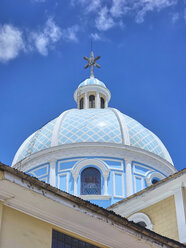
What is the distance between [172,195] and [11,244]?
7429 millimetres

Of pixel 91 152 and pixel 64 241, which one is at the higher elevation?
pixel 91 152

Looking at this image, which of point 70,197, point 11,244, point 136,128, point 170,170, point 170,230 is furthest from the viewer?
point 136,128

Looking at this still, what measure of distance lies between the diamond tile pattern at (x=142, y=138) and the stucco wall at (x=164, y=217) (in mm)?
11747

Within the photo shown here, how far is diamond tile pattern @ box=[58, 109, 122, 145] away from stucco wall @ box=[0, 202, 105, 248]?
17.9 metres

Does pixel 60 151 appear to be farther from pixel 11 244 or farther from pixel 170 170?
pixel 11 244

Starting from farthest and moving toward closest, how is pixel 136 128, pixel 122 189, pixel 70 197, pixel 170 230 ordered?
pixel 136 128
pixel 122 189
pixel 170 230
pixel 70 197

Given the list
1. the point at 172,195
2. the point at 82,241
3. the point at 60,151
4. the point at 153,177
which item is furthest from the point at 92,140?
the point at 82,241

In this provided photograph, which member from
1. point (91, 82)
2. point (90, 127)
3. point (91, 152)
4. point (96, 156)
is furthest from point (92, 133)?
point (91, 82)

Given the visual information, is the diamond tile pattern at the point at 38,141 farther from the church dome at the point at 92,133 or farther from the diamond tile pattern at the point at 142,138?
the diamond tile pattern at the point at 142,138

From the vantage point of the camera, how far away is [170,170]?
2512 cm

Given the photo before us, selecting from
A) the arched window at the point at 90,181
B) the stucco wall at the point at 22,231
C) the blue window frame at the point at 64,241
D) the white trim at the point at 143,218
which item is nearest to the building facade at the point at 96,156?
the arched window at the point at 90,181

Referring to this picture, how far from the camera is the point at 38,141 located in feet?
85.5

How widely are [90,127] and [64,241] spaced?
61.8 ft

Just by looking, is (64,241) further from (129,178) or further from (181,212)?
(129,178)
